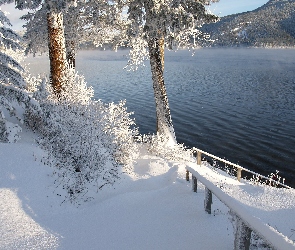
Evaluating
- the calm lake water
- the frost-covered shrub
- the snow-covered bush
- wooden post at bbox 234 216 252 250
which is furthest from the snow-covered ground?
the calm lake water

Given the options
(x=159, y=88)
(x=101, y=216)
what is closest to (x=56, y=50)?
(x=159, y=88)

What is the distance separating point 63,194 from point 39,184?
0.58m

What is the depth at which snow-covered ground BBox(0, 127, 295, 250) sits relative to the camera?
15.2 ft

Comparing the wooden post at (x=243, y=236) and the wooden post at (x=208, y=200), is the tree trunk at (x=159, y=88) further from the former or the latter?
the wooden post at (x=243, y=236)

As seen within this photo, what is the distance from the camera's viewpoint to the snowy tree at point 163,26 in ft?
37.3

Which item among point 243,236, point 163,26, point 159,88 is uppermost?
point 163,26

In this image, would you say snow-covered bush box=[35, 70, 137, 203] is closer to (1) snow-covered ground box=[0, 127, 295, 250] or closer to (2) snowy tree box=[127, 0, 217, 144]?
(1) snow-covered ground box=[0, 127, 295, 250]

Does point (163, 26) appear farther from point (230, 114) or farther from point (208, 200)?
point (230, 114)

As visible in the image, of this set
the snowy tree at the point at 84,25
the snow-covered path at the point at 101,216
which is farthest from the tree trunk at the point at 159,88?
the snow-covered path at the point at 101,216

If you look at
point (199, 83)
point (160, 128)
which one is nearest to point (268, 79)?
point (199, 83)

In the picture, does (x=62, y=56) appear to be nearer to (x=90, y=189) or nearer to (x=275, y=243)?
(x=90, y=189)

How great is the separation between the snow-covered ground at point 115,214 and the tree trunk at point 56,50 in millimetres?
3584

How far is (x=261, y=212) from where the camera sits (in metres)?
4.94

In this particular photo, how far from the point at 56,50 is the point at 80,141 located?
4.21 m
